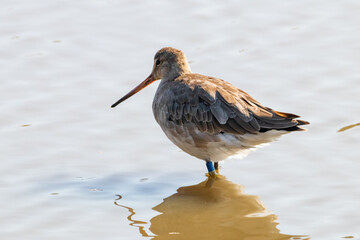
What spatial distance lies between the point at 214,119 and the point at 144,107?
6.61 ft

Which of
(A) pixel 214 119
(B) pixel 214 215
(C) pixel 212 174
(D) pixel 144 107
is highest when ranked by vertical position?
(A) pixel 214 119

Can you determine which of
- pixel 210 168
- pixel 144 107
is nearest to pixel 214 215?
pixel 210 168

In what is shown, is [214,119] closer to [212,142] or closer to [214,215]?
[212,142]

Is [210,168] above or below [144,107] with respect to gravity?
below

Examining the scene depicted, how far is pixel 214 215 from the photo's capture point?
8.23 meters

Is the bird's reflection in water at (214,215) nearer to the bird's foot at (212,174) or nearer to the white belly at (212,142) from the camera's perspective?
the bird's foot at (212,174)

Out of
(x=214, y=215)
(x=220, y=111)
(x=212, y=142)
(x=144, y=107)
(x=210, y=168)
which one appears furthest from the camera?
(x=144, y=107)

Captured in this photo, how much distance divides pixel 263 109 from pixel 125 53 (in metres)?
3.44

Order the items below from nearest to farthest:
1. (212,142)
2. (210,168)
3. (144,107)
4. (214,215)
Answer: (214,215) → (212,142) → (210,168) → (144,107)

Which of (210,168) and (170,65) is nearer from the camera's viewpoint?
(210,168)

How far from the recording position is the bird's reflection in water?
7781mm

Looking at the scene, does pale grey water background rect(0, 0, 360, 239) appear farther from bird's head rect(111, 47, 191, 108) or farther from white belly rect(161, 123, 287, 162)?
bird's head rect(111, 47, 191, 108)

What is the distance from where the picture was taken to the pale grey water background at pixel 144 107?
8203 mm

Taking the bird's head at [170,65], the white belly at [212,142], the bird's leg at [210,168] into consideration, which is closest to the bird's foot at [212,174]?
the bird's leg at [210,168]
